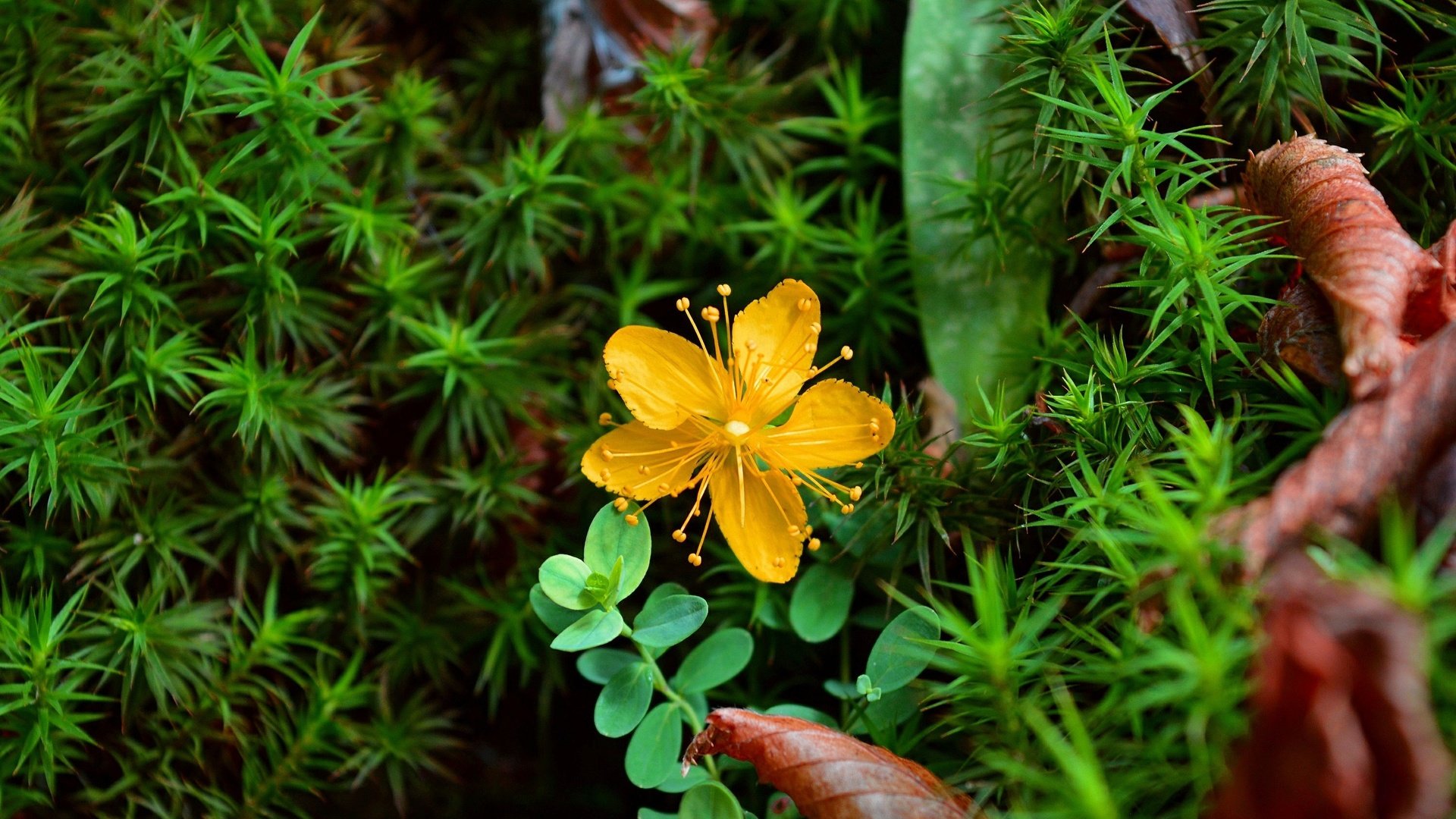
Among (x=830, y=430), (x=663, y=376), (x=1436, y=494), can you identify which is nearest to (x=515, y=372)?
(x=663, y=376)

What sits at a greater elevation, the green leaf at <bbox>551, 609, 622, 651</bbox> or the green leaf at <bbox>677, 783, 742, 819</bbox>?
the green leaf at <bbox>551, 609, 622, 651</bbox>

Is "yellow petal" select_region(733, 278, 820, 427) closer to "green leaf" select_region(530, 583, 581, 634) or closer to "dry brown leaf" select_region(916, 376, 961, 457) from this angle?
"dry brown leaf" select_region(916, 376, 961, 457)

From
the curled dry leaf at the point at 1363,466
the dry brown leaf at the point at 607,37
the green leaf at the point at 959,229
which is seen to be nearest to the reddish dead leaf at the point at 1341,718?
the curled dry leaf at the point at 1363,466

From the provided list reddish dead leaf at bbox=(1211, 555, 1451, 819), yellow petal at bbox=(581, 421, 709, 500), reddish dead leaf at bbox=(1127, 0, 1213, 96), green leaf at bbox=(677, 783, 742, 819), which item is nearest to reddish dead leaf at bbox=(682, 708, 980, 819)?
green leaf at bbox=(677, 783, 742, 819)

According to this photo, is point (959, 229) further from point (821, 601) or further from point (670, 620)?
point (670, 620)

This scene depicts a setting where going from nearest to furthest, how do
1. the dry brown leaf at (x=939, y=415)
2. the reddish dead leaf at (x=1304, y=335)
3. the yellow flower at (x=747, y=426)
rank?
the reddish dead leaf at (x=1304, y=335)
the yellow flower at (x=747, y=426)
the dry brown leaf at (x=939, y=415)

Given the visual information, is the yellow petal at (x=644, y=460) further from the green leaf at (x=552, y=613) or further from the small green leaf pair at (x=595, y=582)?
the green leaf at (x=552, y=613)
